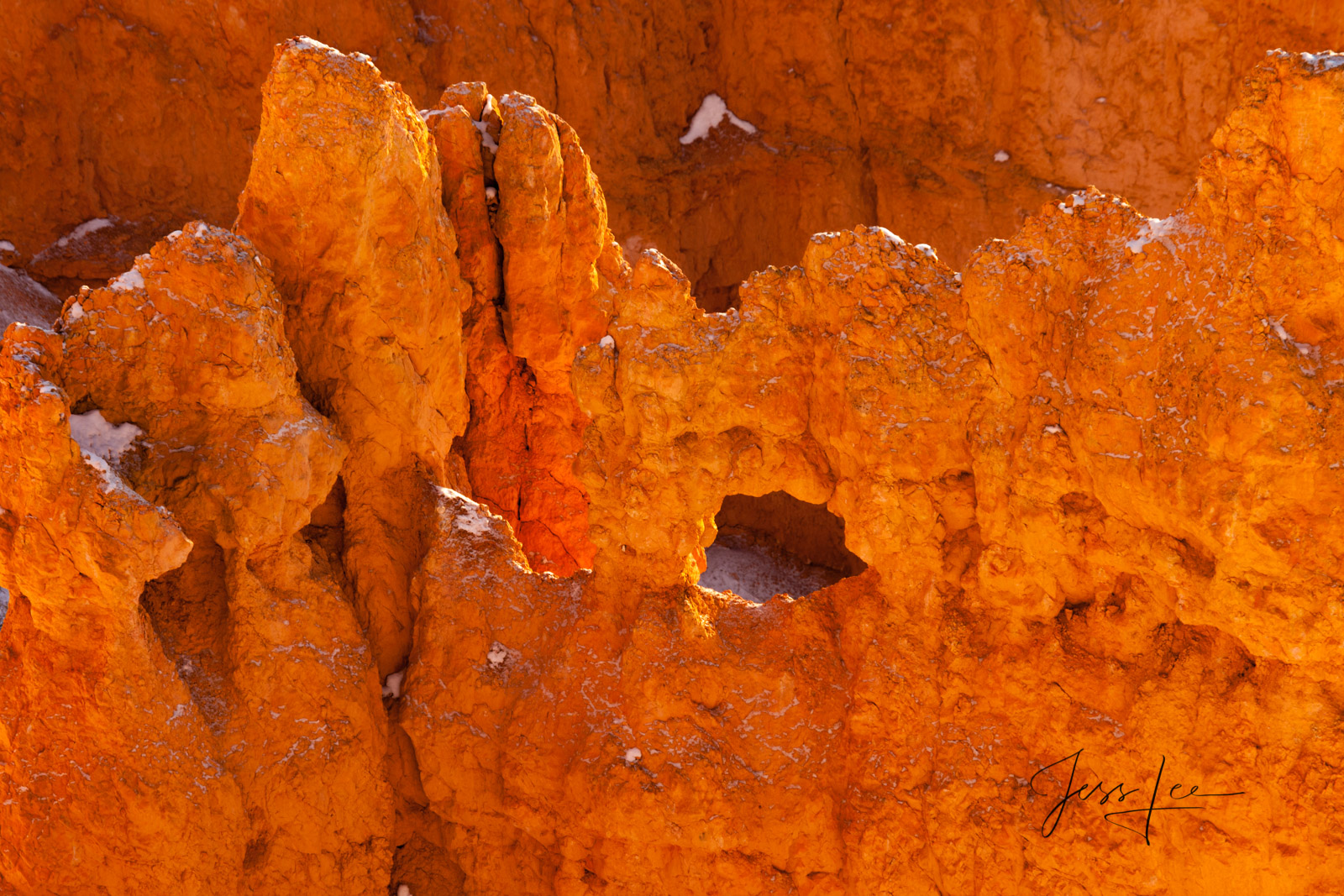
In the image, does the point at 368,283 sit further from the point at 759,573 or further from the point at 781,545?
the point at 781,545

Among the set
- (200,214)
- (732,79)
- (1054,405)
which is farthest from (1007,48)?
(1054,405)

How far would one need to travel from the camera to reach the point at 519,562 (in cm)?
639

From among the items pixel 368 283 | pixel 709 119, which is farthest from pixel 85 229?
pixel 368 283

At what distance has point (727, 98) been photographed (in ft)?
51.1

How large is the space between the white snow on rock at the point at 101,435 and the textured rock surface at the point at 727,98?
9.37 metres

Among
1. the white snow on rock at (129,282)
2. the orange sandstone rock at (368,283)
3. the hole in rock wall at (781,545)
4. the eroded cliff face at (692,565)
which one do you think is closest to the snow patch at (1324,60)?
the eroded cliff face at (692,565)

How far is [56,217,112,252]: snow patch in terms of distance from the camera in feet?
44.9

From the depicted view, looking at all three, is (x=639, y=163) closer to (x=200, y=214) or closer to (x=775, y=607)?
(x=200, y=214)

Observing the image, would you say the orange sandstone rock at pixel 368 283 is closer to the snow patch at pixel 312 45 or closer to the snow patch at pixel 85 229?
the snow patch at pixel 312 45

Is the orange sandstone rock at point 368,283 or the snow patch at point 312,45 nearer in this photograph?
the snow patch at point 312,45
